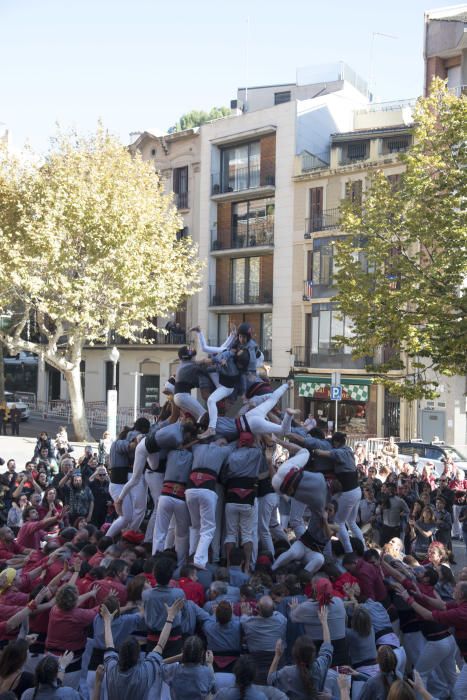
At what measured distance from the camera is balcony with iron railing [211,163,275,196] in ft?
133

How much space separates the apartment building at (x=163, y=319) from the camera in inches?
1727

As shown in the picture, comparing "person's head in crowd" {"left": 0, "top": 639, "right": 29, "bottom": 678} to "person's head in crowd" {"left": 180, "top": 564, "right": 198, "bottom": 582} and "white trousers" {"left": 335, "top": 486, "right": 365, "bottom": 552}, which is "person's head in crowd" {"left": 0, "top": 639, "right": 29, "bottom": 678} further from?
"white trousers" {"left": 335, "top": 486, "right": 365, "bottom": 552}

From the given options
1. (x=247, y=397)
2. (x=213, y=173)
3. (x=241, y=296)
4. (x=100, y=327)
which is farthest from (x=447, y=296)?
(x=213, y=173)

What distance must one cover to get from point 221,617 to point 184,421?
153 inches

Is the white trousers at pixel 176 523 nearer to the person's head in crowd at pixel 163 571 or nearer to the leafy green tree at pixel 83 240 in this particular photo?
the person's head in crowd at pixel 163 571

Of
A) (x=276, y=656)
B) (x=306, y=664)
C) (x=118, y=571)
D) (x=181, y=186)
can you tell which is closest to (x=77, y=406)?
(x=181, y=186)

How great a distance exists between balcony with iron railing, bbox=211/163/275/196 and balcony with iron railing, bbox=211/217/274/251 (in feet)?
7.04

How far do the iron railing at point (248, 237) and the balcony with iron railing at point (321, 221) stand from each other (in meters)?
2.70

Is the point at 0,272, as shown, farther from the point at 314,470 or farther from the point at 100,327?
the point at 314,470

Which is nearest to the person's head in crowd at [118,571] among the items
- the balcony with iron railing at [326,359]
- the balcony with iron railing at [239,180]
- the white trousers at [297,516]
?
the white trousers at [297,516]

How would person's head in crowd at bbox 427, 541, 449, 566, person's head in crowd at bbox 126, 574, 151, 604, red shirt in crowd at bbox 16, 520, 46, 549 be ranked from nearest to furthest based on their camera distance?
person's head in crowd at bbox 126, 574, 151, 604 < person's head in crowd at bbox 427, 541, 449, 566 < red shirt in crowd at bbox 16, 520, 46, 549

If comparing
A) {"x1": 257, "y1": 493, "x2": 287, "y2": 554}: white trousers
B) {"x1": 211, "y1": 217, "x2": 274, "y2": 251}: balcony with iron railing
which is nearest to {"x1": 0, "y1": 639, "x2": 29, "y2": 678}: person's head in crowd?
{"x1": 257, "y1": 493, "x2": 287, "y2": 554}: white trousers

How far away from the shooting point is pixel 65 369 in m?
32.2

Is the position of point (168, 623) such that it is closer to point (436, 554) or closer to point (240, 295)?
point (436, 554)
